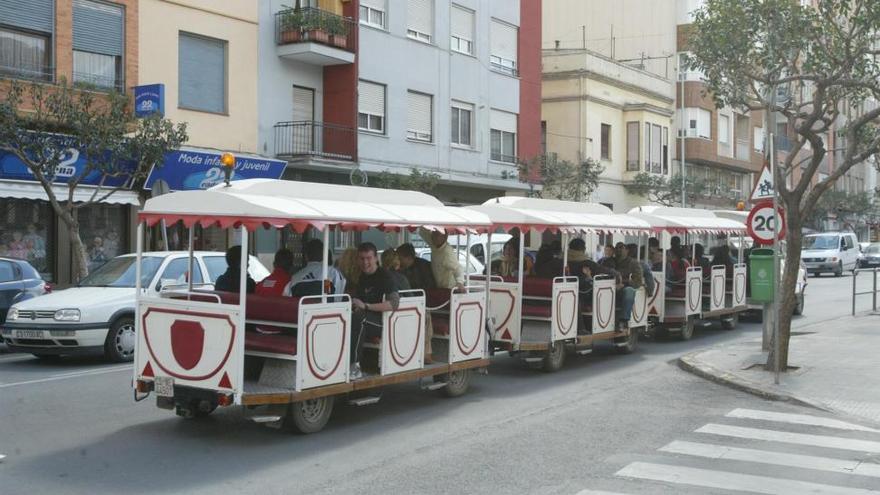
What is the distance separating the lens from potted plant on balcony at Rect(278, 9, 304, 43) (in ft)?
83.8

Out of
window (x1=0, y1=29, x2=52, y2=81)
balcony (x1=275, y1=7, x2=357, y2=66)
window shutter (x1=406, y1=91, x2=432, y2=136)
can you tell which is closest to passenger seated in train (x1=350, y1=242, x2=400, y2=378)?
window (x1=0, y1=29, x2=52, y2=81)

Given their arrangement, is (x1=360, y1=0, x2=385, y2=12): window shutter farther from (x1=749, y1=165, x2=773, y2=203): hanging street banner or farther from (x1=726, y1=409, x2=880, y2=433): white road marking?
(x1=726, y1=409, x2=880, y2=433): white road marking

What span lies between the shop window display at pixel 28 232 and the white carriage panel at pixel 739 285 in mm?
14892

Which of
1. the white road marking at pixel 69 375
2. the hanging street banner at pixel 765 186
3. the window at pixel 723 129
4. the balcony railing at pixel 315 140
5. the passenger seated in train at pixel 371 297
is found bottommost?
the white road marking at pixel 69 375

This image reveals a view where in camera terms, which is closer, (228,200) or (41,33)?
(228,200)

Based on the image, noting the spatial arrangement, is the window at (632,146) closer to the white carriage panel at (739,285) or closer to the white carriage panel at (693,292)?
the white carriage panel at (739,285)

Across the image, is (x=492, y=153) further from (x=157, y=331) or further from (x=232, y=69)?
(x=157, y=331)

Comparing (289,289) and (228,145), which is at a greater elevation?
(228,145)

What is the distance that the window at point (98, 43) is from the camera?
21.0m

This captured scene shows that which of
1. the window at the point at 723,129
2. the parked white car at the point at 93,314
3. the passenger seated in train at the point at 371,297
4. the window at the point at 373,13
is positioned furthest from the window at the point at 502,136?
the passenger seated in train at the point at 371,297

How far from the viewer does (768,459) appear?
8367 millimetres

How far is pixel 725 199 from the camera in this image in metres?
52.0

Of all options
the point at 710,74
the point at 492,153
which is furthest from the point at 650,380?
the point at 492,153

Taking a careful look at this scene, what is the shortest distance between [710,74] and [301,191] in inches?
326
